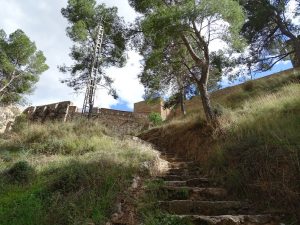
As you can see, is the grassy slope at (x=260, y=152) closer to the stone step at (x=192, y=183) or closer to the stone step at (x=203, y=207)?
the stone step at (x=192, y=183)

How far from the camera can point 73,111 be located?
15.0m

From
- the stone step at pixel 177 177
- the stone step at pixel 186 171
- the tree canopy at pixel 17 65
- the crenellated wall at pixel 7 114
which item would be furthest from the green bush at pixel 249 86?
the tree canopy at pixel 17 65

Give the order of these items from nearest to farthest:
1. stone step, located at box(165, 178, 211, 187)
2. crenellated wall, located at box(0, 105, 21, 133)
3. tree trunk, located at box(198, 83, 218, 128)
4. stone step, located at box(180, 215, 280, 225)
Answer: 1. stone step, located at box(180, 215, 280, 225)
2. stone step, located at box(165, 178, 211, 187)
3. tree trunk, located at box(198, 83, 218, 128)
4. crenellated wall, located at box(0, 105, 21, 133)

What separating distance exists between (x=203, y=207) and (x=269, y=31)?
14417 mm

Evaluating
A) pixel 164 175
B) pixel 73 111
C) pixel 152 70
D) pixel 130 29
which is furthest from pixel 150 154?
pixel 73 111

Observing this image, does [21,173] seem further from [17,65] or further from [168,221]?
[17,65]

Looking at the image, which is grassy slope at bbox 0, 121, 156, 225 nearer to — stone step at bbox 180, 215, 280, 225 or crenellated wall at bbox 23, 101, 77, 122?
stone step at bbox 180, 215, 280, 225

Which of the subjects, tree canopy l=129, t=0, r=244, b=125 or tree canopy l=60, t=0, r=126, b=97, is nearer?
tree canopy l=129, t=0, r=244, b=125

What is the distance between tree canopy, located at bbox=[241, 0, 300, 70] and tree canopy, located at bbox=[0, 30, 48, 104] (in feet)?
46.2

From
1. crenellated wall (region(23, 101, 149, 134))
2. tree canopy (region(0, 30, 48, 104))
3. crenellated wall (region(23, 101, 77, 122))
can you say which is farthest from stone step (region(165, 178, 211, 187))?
tree canopy (region(0, 30, 48, 104))

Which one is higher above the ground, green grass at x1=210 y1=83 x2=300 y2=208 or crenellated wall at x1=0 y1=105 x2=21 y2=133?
crenellated wall at x1=0 y1=105 x2=21 y2=133

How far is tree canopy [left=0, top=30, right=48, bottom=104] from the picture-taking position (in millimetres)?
21531

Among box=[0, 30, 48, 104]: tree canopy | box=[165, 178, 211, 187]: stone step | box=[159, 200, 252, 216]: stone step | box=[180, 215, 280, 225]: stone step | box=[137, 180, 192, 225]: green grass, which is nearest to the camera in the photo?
box=[180, 215, 280, 225]: stone step

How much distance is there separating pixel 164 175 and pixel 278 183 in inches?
114
